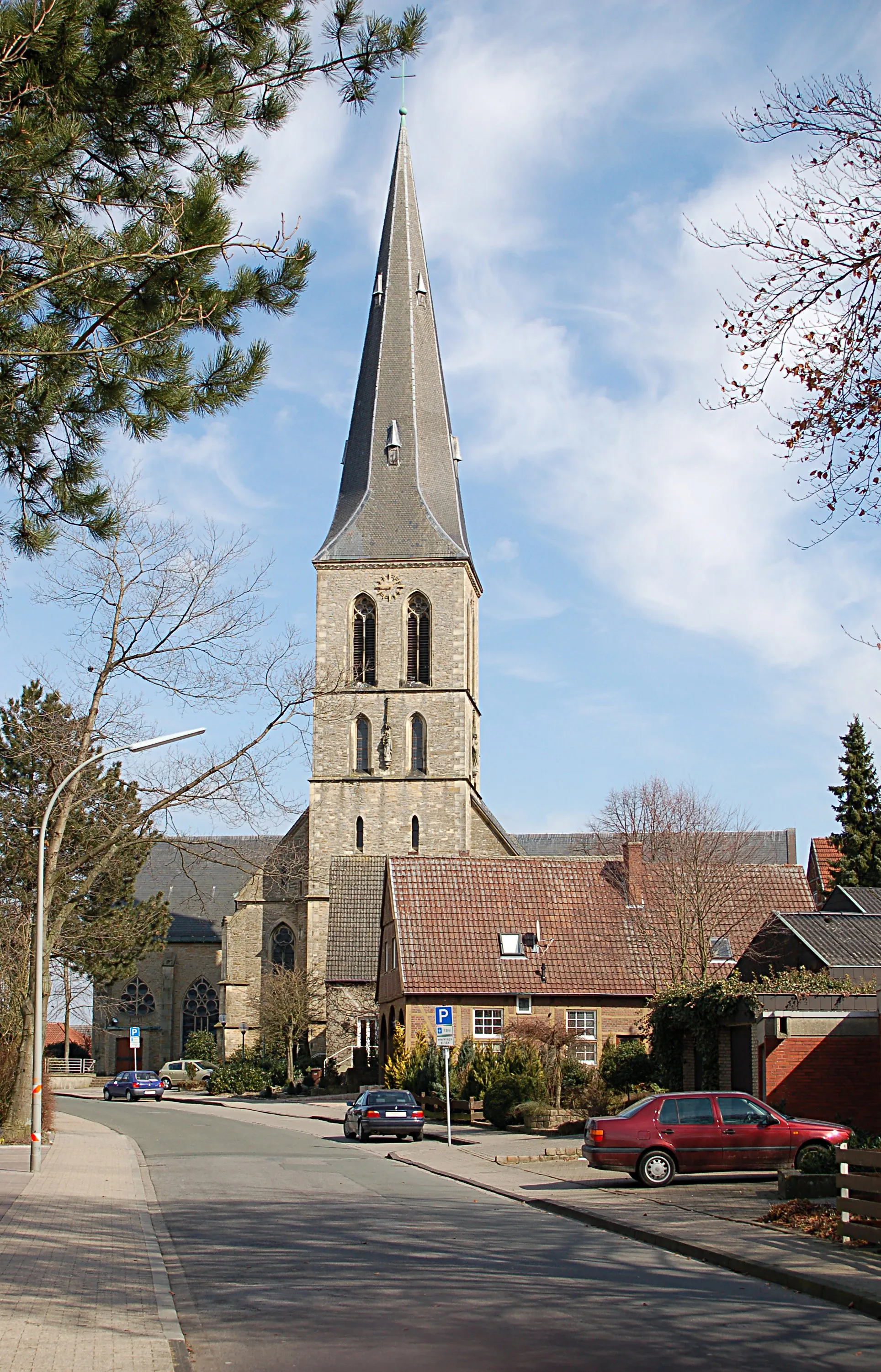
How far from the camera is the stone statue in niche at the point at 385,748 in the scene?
5369 centimetres

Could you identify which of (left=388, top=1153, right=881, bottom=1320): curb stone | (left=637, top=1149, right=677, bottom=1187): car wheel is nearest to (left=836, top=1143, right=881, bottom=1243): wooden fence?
(left=388, top=1153, right=881, bottom=1320): curb stone

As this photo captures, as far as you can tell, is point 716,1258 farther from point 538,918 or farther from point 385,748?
A: point 385,748

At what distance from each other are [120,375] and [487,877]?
3228 cm

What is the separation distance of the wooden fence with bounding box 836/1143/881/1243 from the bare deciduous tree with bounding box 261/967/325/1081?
39.9 m

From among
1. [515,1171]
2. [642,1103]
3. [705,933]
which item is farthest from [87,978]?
[642,1103]

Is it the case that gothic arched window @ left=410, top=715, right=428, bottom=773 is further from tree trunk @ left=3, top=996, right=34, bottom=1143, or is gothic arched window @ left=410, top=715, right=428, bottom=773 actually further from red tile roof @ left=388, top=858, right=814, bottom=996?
tree trunk @ left=3, top=996, right=34, bottom=1143

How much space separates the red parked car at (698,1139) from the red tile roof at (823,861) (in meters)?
29.6

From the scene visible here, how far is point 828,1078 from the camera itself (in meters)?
22.3

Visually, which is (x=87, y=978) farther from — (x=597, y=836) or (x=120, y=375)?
(x=120, y=375)

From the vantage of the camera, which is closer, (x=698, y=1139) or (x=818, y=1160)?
(x=818, y=1160)

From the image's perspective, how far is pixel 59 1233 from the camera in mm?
14266

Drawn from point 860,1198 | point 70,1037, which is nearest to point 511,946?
point 860,1198

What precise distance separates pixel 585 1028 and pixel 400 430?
89.0ft

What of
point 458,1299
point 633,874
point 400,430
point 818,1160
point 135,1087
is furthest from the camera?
point 400,430
